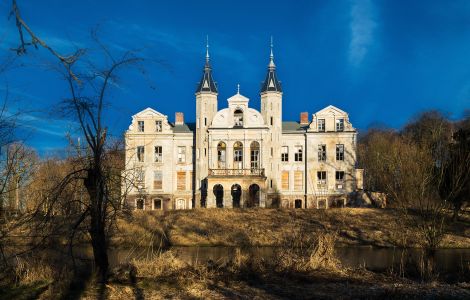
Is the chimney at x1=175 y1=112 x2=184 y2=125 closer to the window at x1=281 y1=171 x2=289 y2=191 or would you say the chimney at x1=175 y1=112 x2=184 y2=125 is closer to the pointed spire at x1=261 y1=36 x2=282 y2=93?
the pointed spire at x1=261 y1=36 x2=282 y2=93

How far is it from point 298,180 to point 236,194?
6220 mm

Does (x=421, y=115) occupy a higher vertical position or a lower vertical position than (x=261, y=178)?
higher

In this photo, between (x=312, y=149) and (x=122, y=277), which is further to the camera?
(x=312, y=149)

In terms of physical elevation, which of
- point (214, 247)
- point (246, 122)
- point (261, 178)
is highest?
point (246, 122)

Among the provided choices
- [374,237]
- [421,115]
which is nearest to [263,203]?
[374,237]

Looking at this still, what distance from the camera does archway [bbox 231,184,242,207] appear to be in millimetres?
49594

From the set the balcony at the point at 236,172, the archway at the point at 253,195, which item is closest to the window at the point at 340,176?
the balcony at the point at 236,172

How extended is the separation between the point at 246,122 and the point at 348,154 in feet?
34.3

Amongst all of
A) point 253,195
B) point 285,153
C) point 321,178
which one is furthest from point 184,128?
point 321,178

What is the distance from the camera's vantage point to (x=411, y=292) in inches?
423

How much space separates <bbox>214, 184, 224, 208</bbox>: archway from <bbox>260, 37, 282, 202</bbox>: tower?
4563 millimetres

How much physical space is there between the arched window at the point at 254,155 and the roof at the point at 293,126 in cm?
391

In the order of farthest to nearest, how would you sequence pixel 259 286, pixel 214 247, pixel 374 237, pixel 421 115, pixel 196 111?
pixel 421 115
pixel 196 111
pixel 374 237
pixel 214 247
pixel 259 286

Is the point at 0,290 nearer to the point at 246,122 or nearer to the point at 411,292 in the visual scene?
the point at 411,292
